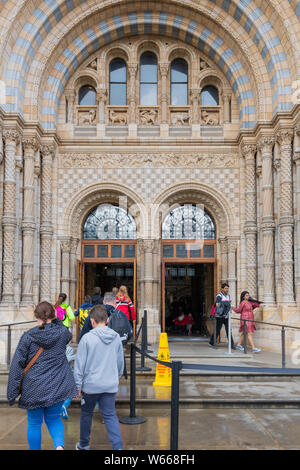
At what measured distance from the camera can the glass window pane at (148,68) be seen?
1574 centimetres

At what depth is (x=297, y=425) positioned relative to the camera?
6.42 meters

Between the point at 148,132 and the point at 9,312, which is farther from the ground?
the point at 148,132

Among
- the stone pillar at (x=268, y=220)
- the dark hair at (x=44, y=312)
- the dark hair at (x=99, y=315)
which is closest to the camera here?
the dark hair at (x=44, y=312)

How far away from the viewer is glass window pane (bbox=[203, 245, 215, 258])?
15.3 m

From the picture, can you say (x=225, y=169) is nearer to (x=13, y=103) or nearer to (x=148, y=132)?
(x=148, y=132)

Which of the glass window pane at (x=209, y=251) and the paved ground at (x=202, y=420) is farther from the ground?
the glass window pane at (x=209, y=251)

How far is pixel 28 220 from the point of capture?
13.4m

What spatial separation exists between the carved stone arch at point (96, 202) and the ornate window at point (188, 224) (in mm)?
918

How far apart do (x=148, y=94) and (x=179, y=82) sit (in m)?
1.14

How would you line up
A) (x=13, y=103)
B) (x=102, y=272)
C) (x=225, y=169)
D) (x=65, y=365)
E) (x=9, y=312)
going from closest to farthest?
(x=65, y=365)
(x=9, y=312)
(x=13, y=103)
(x=225, y=169)
(x=102, y=272)

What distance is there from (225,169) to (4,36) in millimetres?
7557

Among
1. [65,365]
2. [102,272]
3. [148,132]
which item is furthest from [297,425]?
[102,272]

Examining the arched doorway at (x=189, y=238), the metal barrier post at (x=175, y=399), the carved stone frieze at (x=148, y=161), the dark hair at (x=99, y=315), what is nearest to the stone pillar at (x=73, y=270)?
the carved stone frieze at (x=148, y=161)

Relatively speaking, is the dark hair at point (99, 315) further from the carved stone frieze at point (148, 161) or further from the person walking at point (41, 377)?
the carved stone frieze at point (148, 161)
